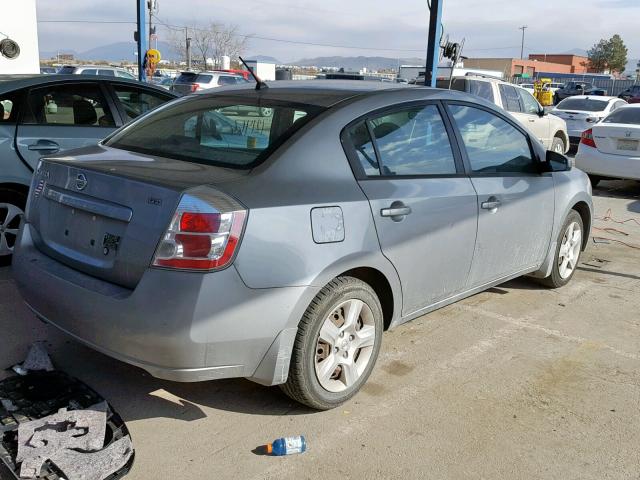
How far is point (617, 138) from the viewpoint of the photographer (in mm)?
10305

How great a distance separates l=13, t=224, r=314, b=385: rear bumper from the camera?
2.85m

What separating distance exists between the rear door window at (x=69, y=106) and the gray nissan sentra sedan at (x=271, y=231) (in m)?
2.11

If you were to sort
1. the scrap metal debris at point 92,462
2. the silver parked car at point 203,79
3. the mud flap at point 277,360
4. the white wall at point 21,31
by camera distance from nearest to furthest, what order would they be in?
1. the scrap metal debris at point 92,462
2. the mud flap at point 277,360
3. the white wall at point 21,31
4. the silver parked car at point 203,79

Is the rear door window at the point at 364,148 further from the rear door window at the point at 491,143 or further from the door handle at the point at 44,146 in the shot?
the door handle at the point at 44,146

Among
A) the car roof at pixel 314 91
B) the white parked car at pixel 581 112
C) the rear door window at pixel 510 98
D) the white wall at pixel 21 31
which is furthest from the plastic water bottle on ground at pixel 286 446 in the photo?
the white parked car at pixel 581 112

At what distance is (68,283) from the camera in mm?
3174

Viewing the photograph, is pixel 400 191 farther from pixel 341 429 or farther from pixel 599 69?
pixel 599 69

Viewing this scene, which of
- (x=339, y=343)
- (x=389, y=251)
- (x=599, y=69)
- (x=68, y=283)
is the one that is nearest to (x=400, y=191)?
(x=389, y=251)

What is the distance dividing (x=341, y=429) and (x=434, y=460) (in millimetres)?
490

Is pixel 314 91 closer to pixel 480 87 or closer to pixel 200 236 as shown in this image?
pixel 200 236

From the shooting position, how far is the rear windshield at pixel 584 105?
17891mm

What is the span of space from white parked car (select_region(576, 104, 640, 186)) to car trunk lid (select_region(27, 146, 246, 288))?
8678mm

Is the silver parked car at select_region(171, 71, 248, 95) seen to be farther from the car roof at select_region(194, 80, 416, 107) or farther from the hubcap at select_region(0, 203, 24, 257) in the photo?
the car roof at select_region(194, 80, 416, 107)

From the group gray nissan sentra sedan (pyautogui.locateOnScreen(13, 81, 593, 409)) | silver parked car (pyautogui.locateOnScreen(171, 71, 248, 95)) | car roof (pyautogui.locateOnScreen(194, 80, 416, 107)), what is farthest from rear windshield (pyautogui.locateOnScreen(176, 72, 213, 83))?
gray nissan sentra sedan (pyautogui.locateOnScreen(13, 81, 593, 409))
